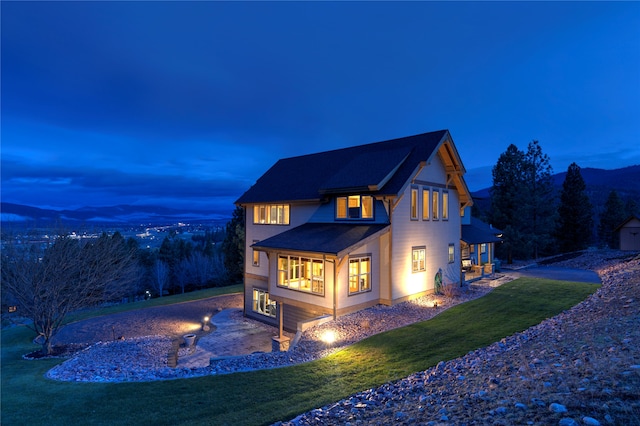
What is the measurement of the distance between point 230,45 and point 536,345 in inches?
1374

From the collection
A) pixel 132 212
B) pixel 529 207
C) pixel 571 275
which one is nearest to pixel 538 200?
pixel 529 207

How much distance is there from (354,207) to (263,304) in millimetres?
8942

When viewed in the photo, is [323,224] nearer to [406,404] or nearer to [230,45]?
[406,404]

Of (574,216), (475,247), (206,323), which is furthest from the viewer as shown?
(574,216)

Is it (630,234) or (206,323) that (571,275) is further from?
(206,323)

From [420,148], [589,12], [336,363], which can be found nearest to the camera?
[336,363]

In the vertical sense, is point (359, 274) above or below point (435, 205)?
below

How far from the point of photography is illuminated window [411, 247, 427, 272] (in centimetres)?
1697

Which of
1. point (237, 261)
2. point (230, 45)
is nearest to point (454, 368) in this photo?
point (237, 261)

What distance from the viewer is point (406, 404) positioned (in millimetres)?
5781

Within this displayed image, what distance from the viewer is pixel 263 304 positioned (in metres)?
20.3

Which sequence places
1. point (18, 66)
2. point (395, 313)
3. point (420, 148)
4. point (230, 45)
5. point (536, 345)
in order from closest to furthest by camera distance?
point (536, 345) < point (395, 313) < point (420, 148) < point (18, 66) < point (230, 45)

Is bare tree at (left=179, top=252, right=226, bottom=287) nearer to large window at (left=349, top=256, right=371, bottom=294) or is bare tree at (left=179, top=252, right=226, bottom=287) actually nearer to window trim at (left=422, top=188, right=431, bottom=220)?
large window at (left=349, top=256, right=371, bottom=294)

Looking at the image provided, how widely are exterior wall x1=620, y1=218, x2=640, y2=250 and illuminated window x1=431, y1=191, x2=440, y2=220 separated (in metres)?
27.0
